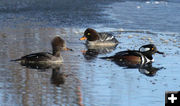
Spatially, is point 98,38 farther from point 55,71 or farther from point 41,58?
point 55,71

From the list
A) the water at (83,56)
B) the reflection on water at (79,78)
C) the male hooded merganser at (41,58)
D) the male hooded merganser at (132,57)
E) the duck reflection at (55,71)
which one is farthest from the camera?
the male hooded merganser at (132,57)

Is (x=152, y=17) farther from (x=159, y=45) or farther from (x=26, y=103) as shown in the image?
(x=26, y=103)

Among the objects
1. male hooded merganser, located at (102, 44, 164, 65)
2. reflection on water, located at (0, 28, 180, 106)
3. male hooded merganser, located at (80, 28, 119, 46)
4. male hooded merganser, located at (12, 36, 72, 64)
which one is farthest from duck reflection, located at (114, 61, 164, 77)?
male hooded merganser, located at (80, 28, 119, 46)

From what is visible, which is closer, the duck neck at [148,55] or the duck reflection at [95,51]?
the duck neck at [148,55]

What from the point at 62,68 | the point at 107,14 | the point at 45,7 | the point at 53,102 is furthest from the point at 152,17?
the point at 53,102

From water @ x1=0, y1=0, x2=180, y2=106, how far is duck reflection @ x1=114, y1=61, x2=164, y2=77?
0.23 feet

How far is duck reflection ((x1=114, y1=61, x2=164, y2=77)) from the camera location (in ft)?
37.8

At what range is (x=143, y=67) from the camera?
12.3 m

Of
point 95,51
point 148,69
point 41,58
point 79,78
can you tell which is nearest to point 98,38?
point 95,51

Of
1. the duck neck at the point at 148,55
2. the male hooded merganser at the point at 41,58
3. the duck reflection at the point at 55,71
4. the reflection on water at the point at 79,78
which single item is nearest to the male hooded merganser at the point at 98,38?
the reflection on water at the point at 79,78

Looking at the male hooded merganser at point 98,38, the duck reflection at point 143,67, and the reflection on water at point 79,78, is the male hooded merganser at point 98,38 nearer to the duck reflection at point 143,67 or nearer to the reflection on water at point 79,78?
the reflection on water at point 79,78

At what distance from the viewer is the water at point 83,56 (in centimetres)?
891

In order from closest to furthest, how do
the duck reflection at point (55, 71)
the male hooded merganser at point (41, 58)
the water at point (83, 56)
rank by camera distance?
the water at point (83, 56)
the duck reflection at point (55, 71)
the male hooded merganser at point (41, 58)

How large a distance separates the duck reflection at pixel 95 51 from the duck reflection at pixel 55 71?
143 cm
